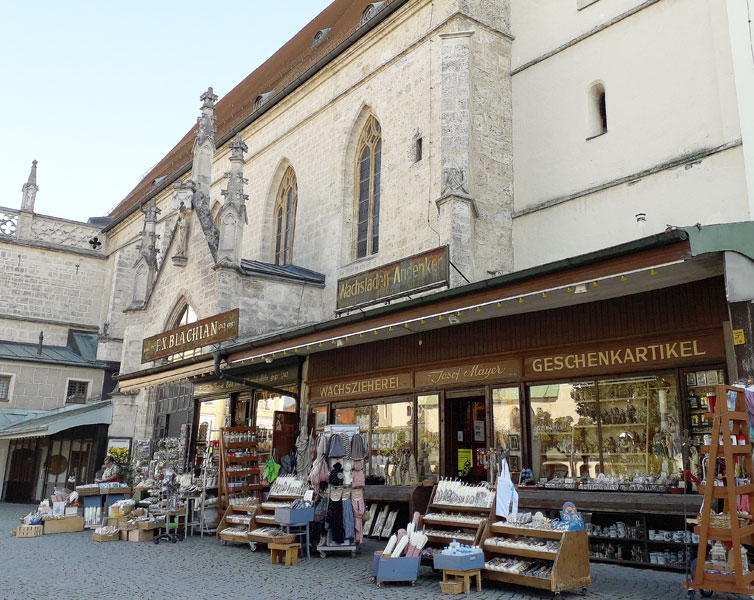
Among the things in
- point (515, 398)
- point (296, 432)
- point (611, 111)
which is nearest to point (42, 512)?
point (296, 432)

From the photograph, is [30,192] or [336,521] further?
[30,192]

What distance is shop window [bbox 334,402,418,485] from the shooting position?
12594 mm

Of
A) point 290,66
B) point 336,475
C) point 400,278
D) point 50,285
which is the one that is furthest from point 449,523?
point 50,285

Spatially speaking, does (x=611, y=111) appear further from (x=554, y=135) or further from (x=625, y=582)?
(x=625, y=582)

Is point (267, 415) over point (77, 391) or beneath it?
beneath

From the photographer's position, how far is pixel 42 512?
1459 cm

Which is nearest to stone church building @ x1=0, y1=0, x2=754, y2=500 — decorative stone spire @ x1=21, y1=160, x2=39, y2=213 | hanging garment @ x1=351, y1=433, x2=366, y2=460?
hanging garment @ x1=351, y1=433, x2=366, y2=460

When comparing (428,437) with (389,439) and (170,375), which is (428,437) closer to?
(389,439)

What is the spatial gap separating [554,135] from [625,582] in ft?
34.4

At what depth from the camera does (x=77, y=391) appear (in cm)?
2939

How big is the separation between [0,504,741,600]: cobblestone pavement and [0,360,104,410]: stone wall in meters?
18.0

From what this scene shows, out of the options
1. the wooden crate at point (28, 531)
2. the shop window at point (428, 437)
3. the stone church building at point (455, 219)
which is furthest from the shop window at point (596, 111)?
the wooden crate at point (28, 531)

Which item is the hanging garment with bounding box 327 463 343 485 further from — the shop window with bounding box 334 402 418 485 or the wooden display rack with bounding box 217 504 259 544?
the shop window with bounding box 334 402 418 485

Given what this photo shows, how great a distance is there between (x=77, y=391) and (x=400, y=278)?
20.8 meters
